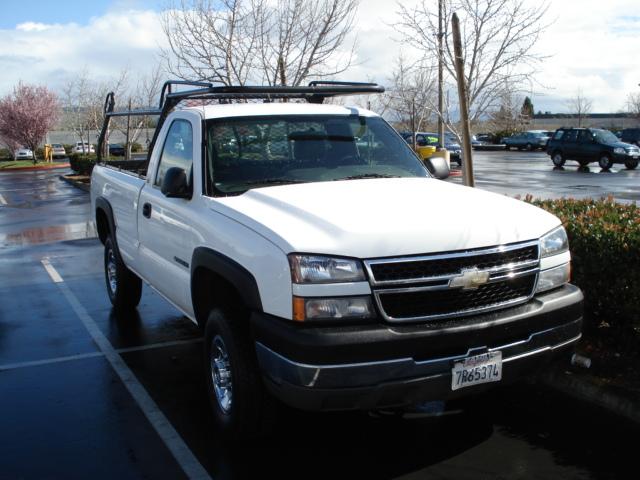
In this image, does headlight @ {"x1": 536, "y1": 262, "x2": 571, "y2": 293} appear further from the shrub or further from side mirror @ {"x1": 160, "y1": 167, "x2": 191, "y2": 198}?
the shrub

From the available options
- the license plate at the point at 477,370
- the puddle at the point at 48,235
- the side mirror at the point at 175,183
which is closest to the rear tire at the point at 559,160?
the puddle at the point at 48,235

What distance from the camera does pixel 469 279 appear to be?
3.65 m

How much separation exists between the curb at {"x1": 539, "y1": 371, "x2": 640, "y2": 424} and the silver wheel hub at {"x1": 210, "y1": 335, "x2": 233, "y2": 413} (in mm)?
2371

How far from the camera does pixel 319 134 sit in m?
5.17

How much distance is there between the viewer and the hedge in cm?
498

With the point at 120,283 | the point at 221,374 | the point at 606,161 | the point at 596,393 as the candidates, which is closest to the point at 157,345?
the point at 120,283

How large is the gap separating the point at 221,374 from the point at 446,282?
1.57 meters

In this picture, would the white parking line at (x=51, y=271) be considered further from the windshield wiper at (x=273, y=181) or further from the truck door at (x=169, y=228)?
the windshield wiper at (x=273, y=181)

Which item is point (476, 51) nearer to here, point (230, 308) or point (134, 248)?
point (134, 248)

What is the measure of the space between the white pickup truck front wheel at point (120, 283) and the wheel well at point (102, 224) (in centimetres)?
13

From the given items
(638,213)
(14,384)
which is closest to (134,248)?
(14,384)

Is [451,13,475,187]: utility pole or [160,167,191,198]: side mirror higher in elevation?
[451,13,475,187]: utility pole

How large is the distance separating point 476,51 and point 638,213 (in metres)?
3.72

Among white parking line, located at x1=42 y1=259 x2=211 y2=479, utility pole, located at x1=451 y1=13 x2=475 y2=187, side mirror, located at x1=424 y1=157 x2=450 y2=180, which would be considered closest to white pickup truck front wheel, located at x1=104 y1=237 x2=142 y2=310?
white parking line, located at x1=42 y1=259 x2=211 y2=479
